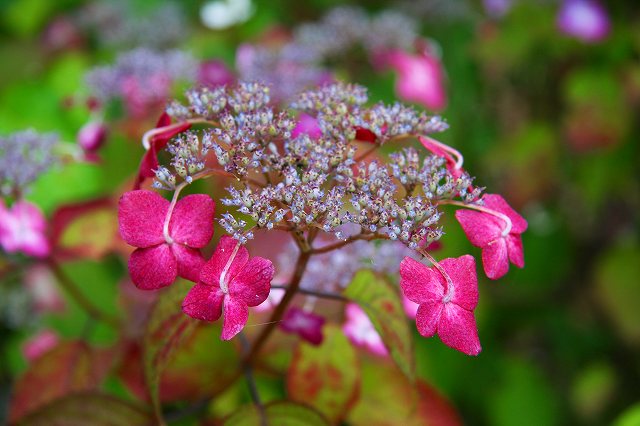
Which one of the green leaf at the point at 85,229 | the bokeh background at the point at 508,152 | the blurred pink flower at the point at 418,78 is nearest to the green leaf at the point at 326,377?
the green leaf at the point at 85,229

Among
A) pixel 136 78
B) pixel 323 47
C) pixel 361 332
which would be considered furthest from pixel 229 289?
pixel 323 47

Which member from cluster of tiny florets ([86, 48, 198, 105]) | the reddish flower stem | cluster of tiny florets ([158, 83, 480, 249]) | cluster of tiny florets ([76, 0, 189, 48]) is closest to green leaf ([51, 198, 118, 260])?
cluster of tiny florets ([86, 48, 198, 105])

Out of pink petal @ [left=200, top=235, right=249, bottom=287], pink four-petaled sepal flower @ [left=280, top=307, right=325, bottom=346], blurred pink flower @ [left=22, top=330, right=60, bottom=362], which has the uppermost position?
pink petal @ [left=200, top=235, right=249, bottom=287]

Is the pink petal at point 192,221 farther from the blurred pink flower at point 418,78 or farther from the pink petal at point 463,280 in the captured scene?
the blurred pink flower at point 418,78

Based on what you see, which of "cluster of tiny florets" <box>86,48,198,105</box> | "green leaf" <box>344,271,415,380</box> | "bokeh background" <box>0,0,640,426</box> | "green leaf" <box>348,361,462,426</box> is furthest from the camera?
"bokeh background" <box>0,0,640,426</box>

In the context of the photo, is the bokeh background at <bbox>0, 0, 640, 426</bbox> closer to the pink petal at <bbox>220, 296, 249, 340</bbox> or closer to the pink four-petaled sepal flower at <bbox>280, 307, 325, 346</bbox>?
the pink four-petaled sepal flower at <bbox>280, 307, 325, 346</bbox>
